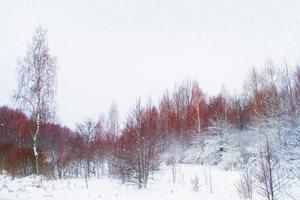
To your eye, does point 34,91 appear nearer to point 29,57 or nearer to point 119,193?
point 29,57

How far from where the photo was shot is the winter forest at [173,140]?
18422mm

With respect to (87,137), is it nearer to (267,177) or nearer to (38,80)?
(38,80)

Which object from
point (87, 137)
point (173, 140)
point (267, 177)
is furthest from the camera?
point (173, 140)

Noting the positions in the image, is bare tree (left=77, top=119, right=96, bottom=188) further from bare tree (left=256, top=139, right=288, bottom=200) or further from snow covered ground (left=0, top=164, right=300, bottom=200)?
bare tree (left=256, top=139, right=288, bottom=200)

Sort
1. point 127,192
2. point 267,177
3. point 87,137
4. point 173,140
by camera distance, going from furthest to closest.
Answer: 1. point 173,140
2. point 87,137
3. point 127,192
4. point 267,177

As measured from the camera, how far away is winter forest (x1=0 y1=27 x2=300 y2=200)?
725 inches

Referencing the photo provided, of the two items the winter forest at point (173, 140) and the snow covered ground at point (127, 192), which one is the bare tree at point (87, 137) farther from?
A: the snow covered ground at point (127, 192)

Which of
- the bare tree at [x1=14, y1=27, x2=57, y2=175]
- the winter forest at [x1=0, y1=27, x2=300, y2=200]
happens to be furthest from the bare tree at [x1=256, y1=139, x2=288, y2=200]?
the bare tree at [x1=14, y1=27, x2=57, y2=175]

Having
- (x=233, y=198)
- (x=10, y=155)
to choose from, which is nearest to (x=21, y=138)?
(x=10, y=155)

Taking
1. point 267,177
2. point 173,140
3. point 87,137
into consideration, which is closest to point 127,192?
point 267,177

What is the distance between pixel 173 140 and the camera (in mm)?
40969

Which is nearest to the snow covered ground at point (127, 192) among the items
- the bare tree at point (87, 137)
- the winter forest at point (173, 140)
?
the winter forest at point (173, 140)

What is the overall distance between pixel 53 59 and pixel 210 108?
27304 mm

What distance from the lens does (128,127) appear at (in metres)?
20.7
